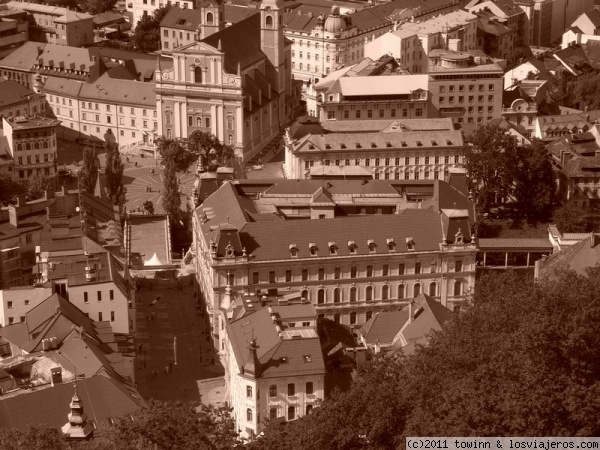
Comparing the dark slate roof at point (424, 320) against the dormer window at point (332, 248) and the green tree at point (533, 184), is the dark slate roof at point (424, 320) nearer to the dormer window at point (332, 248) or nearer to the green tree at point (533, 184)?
the dormer window at point (332, 248)

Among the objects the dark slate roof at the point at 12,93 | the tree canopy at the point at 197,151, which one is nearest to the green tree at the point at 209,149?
the tree canopy at the point at 197,151

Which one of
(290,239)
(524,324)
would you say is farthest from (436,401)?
(290,239)

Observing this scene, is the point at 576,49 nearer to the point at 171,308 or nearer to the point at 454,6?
the point at 454,6

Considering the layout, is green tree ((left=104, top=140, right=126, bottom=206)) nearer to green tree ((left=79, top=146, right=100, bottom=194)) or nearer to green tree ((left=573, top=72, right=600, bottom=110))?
green tree ((left=79, top=146, right=100, bottom=194))

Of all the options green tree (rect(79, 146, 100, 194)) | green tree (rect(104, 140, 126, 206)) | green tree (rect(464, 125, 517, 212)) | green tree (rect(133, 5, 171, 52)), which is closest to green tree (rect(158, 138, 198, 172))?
green tree (rect(104, 140, 126, 206))

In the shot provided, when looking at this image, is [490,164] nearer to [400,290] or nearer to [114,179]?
[400,290]

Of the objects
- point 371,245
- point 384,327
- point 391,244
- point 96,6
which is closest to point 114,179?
point 371,245
